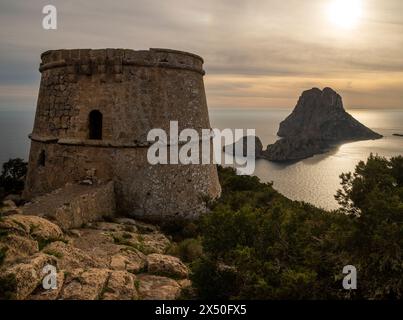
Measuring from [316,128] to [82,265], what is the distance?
91.9m

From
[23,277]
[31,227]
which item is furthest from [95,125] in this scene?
[23,277]

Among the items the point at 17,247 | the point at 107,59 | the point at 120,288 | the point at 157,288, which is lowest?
the point at 157,288

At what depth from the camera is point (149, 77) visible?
42.0 feet

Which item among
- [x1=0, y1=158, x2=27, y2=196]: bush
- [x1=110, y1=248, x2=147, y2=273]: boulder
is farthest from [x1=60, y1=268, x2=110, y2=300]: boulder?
[x1=0, y1=158, x2=27, y2=196]: bush

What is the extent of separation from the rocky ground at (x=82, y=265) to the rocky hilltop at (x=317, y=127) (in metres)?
59.6

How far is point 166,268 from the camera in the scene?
25.4 ft

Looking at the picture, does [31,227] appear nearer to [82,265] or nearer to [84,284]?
[82,265]

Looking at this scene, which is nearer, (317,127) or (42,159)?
(42,159)

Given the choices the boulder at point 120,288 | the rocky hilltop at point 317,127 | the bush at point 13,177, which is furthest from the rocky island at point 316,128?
the boulder at point 120,288

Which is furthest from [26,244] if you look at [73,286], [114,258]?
[114,258]

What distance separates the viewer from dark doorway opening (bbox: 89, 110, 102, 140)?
13.1 metres

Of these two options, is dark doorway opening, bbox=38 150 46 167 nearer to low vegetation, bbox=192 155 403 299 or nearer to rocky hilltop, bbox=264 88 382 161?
low vegetation, bbox=192 155 403 299
